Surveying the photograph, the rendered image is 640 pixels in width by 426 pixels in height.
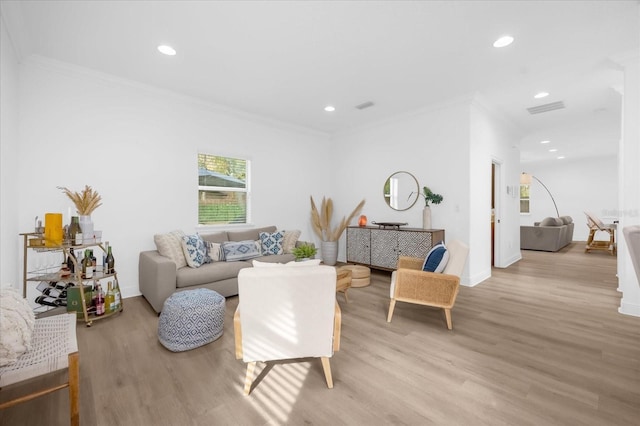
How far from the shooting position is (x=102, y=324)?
9.68 ft

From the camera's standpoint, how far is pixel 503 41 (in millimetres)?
2900

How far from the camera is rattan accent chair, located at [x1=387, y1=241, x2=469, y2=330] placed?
9.16ft

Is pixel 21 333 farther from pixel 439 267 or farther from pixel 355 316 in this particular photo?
pixel 439 267

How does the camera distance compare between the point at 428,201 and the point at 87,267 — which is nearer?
the point at 87,267

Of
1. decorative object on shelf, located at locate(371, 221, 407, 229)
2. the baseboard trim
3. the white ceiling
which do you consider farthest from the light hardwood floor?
the white ceiling

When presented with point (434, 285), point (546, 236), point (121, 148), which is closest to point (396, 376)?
point (434, 285)

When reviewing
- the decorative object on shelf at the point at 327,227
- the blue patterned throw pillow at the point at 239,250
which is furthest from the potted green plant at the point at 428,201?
the blue patterned throw pillow at the point at 239,250

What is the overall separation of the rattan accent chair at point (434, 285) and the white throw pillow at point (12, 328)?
109 inches

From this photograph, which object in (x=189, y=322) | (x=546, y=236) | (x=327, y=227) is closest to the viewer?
(x=189, y=322)

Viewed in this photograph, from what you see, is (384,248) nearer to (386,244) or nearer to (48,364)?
(386,244)

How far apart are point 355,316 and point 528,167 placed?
11067 millimetres

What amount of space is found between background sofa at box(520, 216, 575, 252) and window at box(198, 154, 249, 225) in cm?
764

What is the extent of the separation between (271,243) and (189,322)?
2.19 metres

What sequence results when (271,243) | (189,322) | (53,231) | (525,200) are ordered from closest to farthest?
(189,322), (53,231), (271,243), (525,200)
